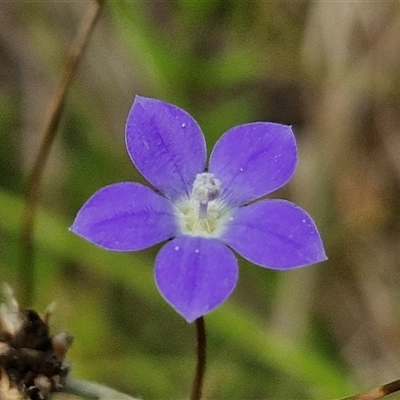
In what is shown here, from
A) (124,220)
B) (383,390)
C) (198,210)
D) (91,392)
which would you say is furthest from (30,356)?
(383,390)

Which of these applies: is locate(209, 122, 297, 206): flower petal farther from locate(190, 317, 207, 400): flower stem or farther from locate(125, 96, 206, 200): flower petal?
locate(190, 317, 207, 400): flower stem

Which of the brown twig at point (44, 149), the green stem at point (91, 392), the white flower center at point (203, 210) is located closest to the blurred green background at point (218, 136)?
the brown twig at point (44, 149)

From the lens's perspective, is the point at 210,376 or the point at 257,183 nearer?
the point at 257,183

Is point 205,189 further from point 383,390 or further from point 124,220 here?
point 383,390

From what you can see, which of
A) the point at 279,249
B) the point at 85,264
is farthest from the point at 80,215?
the point at 85,264

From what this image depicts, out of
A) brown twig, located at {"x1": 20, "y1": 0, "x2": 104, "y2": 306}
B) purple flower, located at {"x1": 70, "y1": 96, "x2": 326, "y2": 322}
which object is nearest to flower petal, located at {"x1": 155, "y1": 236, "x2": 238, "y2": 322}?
purple flower, located at {"x1": 70, "y1": 96, "x2": 326, "y2": 322}

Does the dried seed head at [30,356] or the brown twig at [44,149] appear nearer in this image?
the dried seed head at [30,356]

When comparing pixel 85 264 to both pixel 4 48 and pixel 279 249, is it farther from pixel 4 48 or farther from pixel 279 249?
pixel 279 249

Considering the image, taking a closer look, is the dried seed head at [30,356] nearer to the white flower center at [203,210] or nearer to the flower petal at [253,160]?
the white flower center at [203,210]
